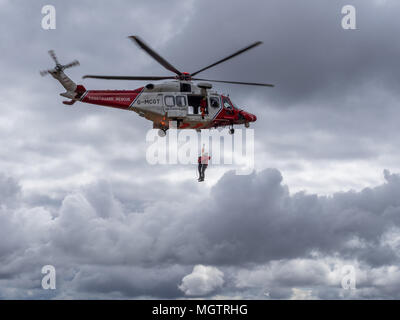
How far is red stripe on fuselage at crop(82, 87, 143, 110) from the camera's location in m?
48.1

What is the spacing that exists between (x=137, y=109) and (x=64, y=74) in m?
6.99

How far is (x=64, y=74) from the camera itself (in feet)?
153

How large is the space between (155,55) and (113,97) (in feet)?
18.7

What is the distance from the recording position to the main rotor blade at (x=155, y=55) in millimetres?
43656

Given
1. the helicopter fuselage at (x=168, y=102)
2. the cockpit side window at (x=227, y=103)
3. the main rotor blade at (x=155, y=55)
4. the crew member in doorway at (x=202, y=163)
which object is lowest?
the crew member in doorway at (x=202, y=163)

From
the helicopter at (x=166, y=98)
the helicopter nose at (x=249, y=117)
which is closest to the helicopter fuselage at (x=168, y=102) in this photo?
the helicopter at (x=166, y=98)

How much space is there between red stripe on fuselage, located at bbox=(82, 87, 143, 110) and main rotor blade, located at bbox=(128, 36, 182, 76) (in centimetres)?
344

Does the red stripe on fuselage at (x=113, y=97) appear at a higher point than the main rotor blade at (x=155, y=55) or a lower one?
lower

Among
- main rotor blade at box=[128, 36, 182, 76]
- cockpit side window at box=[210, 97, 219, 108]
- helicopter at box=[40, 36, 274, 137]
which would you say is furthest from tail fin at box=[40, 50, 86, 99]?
cockpit side window at box=[210, 97, 219, 108]

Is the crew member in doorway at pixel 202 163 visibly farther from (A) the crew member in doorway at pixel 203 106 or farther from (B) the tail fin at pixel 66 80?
(B) the tail fin at pixel 66 80
